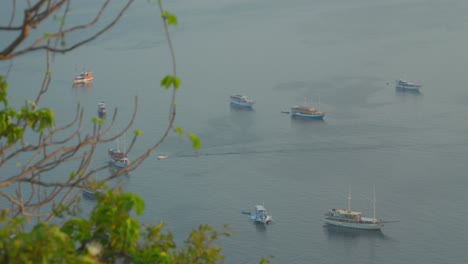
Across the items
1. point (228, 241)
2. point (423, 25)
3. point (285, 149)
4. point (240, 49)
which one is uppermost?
point (423, 25)

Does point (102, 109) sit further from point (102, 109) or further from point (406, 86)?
point (406, 86)

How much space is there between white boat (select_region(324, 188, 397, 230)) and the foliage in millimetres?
Result: 12186

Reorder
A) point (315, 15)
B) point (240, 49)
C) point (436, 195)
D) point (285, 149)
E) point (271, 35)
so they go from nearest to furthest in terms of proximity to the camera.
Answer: point (436, 195), point (285, 149), point (240, 49), point (271, 35), point (315, 15)

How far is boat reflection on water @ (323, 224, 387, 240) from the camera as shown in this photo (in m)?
14.5

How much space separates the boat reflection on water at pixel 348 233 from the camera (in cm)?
1448

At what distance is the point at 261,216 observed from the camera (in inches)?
567

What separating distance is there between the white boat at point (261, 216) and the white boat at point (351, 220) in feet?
3.79

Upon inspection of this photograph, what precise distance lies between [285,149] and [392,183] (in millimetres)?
3241

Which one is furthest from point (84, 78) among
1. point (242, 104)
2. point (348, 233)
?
point (348, 233)

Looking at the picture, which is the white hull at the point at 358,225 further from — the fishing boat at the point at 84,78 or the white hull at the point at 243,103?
the fishing boat at the point at 84,78

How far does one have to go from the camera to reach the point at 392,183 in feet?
52.7

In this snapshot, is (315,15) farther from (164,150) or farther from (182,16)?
(164,150)

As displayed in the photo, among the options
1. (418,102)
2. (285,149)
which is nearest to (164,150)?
(285,149)

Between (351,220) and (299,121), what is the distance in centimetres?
609
